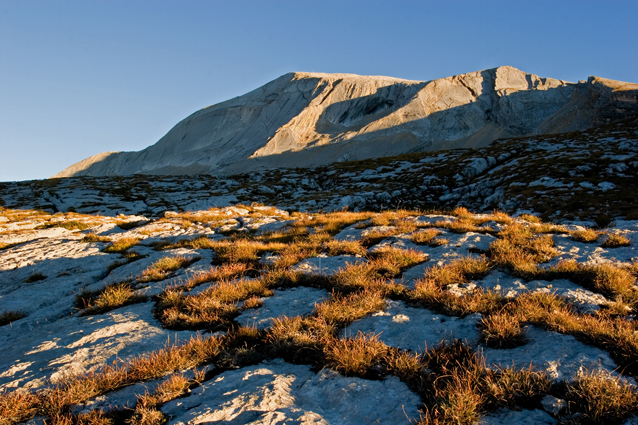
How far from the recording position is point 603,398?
9.99 feet

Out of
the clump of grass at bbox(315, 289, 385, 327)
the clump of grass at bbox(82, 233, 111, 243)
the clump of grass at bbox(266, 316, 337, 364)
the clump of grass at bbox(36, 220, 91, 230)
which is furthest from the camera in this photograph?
the clump of grass at bbox(36, 220, 91, 230)

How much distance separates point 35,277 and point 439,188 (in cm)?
2930

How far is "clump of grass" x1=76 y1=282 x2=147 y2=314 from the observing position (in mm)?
6578

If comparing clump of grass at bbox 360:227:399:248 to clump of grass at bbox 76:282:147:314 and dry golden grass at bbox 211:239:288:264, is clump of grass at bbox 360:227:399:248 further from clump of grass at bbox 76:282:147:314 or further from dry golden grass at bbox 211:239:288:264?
clump of grass at bbox 76:282:147:314

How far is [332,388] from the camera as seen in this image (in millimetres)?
3701

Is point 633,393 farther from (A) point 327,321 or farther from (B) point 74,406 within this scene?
(B) point 74,406

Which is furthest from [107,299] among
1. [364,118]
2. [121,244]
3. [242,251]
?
[364,118]

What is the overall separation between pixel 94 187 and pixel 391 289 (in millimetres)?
37813

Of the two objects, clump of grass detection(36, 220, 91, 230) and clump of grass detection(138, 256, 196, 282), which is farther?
clump of grass detection(36, 220, 91, 230)

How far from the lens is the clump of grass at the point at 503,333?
429cm

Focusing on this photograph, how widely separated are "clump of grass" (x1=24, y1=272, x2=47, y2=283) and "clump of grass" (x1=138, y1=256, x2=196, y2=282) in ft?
10.2

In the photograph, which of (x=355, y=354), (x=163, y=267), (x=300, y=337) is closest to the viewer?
(x=355, y=354)

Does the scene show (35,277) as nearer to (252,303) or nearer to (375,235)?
(252,303)

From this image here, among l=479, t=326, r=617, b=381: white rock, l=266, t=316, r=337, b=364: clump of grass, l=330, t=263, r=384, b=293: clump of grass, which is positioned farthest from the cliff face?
l=266, t=316, r=337, b=364: clump of grass
